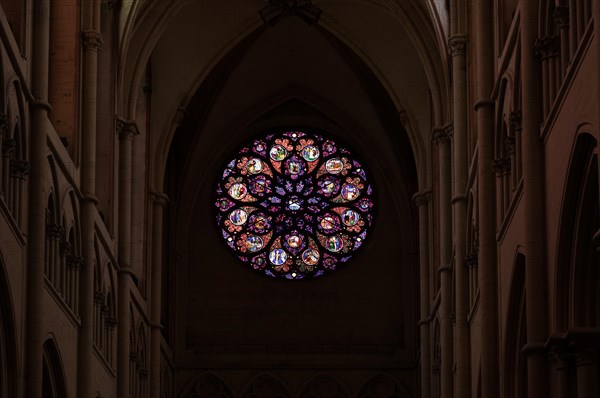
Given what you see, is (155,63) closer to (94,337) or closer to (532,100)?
(94,337)

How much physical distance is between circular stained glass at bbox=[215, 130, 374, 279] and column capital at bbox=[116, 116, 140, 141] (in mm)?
8958

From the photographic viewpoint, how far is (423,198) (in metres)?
35.6

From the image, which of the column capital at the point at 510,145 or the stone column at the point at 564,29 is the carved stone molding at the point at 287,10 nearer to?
the column capital at the point at 510,145

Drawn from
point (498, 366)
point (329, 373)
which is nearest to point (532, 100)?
point (498, 366)

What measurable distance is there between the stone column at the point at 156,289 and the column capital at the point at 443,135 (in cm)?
676

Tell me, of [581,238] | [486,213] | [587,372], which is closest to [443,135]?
[486,213]

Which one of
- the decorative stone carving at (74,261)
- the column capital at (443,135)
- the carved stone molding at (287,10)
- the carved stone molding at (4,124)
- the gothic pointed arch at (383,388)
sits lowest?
the gothic pointed arch at (383,388)

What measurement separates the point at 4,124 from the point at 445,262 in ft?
38.8

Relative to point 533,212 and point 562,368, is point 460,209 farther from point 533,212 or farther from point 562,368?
point 562,368

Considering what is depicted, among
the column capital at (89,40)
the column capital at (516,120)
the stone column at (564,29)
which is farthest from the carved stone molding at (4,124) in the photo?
the stone column at (564,29)

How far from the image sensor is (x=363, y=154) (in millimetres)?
41312

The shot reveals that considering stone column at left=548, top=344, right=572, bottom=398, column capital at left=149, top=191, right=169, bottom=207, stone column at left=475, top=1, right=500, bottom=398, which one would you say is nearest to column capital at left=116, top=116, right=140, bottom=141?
column capital at left=149, top=191, right=169, bottom=207

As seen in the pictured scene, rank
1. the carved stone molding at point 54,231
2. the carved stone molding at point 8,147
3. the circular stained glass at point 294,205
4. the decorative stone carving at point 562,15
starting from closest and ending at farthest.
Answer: the decorative stone carving at point 562,15, the carved stone molding at point 8,147, the carved stone molding at point 54,231, the circular stained glass at point 294,205

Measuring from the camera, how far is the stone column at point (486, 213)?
77.4 feet
